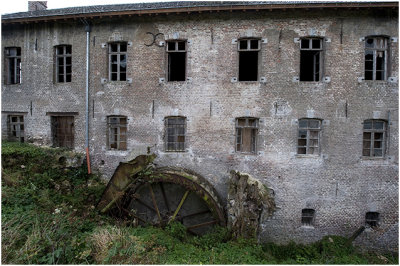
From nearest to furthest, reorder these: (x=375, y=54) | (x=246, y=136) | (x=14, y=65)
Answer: (x=375, y=54), (x=246, y=136), (x=14, y=65)

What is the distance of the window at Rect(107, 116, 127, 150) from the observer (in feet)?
30.8

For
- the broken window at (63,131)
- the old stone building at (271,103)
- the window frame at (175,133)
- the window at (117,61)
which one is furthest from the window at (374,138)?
the broken window at (63,131)

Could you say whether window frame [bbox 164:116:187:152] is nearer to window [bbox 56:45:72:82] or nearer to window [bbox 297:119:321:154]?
window [bbox 297:119:321:154]

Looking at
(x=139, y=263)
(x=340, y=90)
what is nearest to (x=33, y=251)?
(x=139, y=263)

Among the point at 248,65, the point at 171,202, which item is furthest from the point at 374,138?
the point at 171,202

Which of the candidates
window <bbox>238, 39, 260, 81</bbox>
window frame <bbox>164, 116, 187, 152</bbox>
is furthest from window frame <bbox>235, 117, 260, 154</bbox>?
window <bbox>238, 39, 260, 81</bbox>

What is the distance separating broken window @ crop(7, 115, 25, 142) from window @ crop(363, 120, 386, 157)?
15.5 m

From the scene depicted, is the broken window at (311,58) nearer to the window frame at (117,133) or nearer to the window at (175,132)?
the window at (175,132)

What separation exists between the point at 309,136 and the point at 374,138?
2.64 m

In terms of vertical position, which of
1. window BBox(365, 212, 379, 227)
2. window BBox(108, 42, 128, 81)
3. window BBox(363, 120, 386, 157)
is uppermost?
window BBox(108, 42, 128, 81)

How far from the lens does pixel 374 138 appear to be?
28.1ft

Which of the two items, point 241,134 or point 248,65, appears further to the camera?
point 248,65

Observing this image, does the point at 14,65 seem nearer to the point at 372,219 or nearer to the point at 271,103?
the point at 271,103

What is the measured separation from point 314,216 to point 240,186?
142 inches
